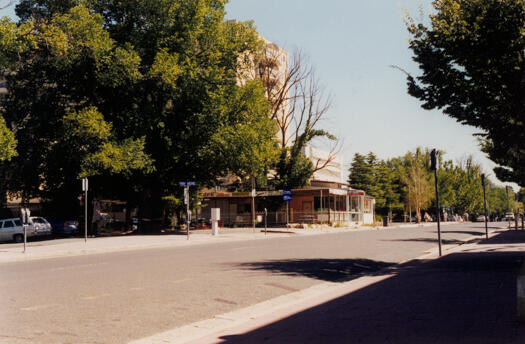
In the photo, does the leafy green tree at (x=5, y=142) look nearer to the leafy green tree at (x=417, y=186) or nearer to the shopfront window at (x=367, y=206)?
the shopfront window at (x=367, y=206)

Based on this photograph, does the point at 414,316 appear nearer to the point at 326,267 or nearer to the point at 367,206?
the point at 326,267

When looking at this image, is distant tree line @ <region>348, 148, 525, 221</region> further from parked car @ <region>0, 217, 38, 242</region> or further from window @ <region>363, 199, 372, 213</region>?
parked car @ <region>0, 217, 38, 242</region>

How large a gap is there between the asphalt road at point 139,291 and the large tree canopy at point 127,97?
16.1m

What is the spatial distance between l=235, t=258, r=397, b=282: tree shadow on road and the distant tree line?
62.8 meters

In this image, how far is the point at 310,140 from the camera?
54.2m

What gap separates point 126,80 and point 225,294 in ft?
78.1

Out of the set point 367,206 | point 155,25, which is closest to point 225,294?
point 155,25

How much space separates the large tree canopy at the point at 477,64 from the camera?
37.5 feet

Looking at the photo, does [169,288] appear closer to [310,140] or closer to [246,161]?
[246,161]

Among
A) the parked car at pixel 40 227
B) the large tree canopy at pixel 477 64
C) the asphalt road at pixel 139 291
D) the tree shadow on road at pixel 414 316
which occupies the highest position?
the large tree canopy at pixel 477 64

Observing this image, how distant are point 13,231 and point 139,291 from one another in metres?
27.5

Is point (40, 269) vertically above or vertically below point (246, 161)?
below

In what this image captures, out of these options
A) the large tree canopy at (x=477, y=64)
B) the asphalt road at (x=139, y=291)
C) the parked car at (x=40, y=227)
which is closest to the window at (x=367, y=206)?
the parked car at (x=40, y=227)

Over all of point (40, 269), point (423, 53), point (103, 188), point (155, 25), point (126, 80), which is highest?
point (155, 25)
